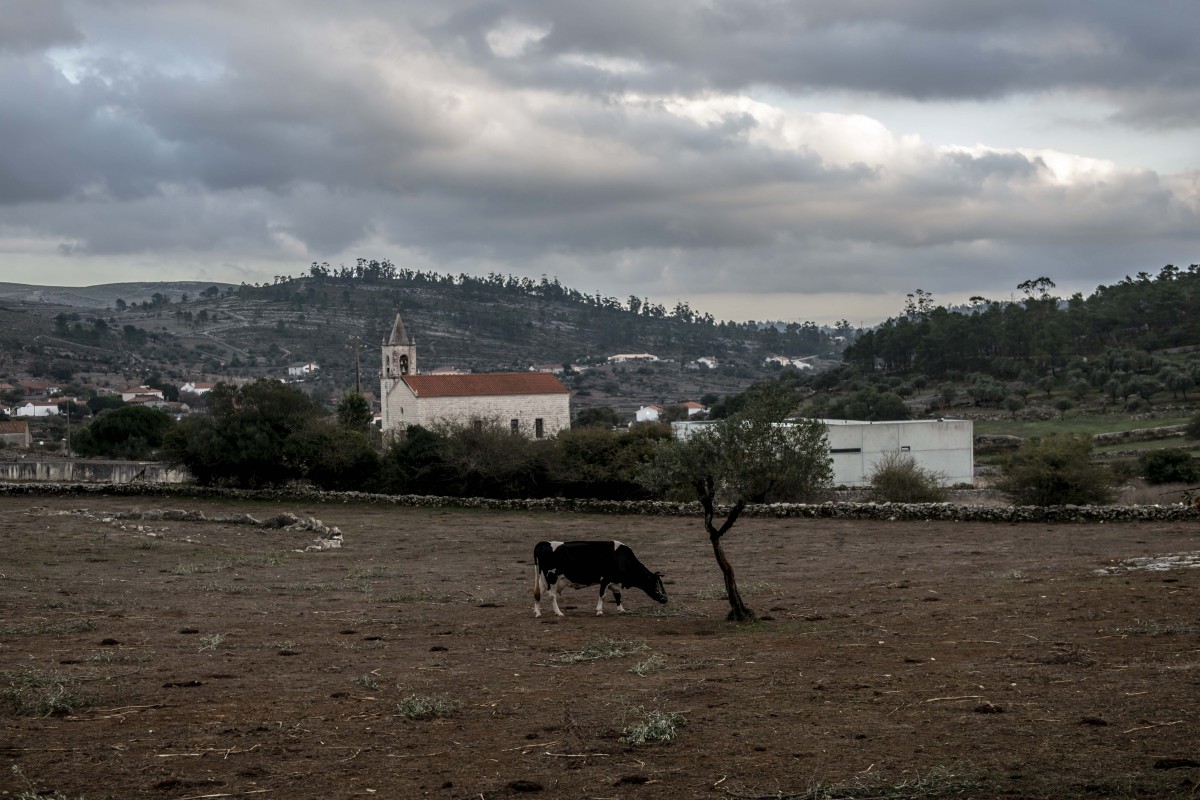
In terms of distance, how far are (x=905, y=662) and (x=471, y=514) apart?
95.7 feet

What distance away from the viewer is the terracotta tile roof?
277 ft

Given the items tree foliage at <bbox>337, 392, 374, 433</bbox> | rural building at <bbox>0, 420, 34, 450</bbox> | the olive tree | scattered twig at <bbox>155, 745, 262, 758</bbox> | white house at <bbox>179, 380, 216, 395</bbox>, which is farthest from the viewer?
white house at <bbox>179, 380, 216, 395</bbox>

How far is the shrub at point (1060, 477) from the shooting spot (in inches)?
1455

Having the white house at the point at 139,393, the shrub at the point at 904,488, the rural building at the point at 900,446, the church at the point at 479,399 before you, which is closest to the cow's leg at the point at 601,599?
the shrub at the point at 904,488

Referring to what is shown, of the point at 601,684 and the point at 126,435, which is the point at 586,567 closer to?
the point at 601,684

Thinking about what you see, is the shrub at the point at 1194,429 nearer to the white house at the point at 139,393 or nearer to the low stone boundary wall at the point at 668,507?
the low stone boundary wall at the point at 668,507

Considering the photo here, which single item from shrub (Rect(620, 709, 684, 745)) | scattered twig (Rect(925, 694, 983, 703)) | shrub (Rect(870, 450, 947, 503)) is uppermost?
shrub (Rect(870, 450, 947, 503))

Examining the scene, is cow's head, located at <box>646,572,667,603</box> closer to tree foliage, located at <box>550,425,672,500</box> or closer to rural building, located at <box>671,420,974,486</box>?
tree foliage, located at <box>550,425,672,500</box>

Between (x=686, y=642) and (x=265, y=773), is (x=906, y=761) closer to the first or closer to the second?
(x=265, y=773)

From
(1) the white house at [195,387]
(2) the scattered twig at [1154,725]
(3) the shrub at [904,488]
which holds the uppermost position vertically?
(1) the white house at [195,387]

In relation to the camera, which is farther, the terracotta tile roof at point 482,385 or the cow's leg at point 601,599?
the terracotta tile roof at point 482,385

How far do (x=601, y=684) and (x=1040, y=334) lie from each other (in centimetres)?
12318

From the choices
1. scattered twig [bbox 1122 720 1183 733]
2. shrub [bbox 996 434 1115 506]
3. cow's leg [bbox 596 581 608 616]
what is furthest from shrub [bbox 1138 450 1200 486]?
scattered twig [bbox 1122 720 1183 733]

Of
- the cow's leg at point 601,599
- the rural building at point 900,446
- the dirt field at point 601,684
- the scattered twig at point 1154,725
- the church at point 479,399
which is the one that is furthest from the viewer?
the church at point 479,399
